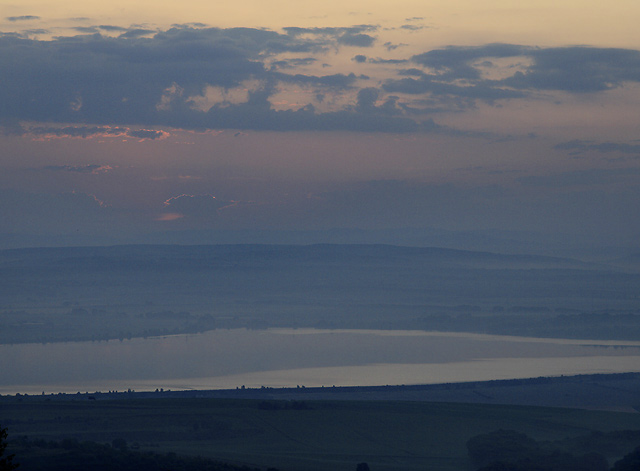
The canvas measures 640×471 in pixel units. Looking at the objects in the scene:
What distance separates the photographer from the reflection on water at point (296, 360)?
73.9 meters

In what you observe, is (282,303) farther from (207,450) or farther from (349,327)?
(207,450)

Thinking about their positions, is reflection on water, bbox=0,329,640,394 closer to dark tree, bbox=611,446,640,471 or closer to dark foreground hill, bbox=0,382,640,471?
dark foreground hill, bbox=0,382,640,471

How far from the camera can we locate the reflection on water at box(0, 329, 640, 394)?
73875mm

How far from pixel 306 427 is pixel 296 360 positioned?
39.9 meters

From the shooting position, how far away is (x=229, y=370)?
81500mm

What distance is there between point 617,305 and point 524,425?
370 ft

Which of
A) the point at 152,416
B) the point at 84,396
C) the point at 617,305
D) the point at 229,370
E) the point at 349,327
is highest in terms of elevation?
the point at 617,305

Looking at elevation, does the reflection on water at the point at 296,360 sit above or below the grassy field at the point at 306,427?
above

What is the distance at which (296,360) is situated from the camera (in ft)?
289

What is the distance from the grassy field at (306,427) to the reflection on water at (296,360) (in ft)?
56.6

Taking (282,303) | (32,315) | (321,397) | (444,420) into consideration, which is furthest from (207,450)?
(282,303)

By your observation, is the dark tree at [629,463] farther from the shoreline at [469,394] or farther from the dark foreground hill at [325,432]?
the shoreline at [469,394]

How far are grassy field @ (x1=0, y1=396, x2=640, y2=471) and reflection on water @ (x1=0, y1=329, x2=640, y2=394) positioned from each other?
56.6ft

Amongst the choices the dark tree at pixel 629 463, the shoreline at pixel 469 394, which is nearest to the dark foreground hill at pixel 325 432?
the dark tree at pixel 629 463
